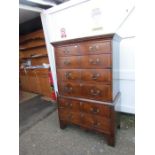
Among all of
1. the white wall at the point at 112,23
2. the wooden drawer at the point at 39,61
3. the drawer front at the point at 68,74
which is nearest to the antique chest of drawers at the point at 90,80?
the drawer front at the point at 68,74

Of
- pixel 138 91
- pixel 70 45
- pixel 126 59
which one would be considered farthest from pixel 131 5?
pixel 138 91

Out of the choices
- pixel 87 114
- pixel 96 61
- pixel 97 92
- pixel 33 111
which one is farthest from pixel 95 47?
pixel 33 111

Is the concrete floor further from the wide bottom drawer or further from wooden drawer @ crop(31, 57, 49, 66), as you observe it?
wooden drawer @ crop(31, 57, 49, 66)

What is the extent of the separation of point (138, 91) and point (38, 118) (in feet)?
7.29

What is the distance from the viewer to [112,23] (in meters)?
1.88

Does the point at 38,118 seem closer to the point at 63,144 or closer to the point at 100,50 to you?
the point at 63,144

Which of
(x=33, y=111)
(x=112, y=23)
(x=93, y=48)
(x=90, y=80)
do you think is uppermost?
(x=112, y=23)

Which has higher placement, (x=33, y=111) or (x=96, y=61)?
(x=96, y=61)

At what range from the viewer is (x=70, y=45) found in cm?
164

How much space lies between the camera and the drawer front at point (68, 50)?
5.24 feet

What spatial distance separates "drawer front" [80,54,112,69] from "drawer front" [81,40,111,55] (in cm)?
5

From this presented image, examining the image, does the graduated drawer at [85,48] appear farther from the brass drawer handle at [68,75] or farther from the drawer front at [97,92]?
the drawer front at [97,92]

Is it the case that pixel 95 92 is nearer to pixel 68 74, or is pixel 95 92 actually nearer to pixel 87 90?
pixel 87 90

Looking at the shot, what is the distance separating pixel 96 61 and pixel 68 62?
0.39 meters
